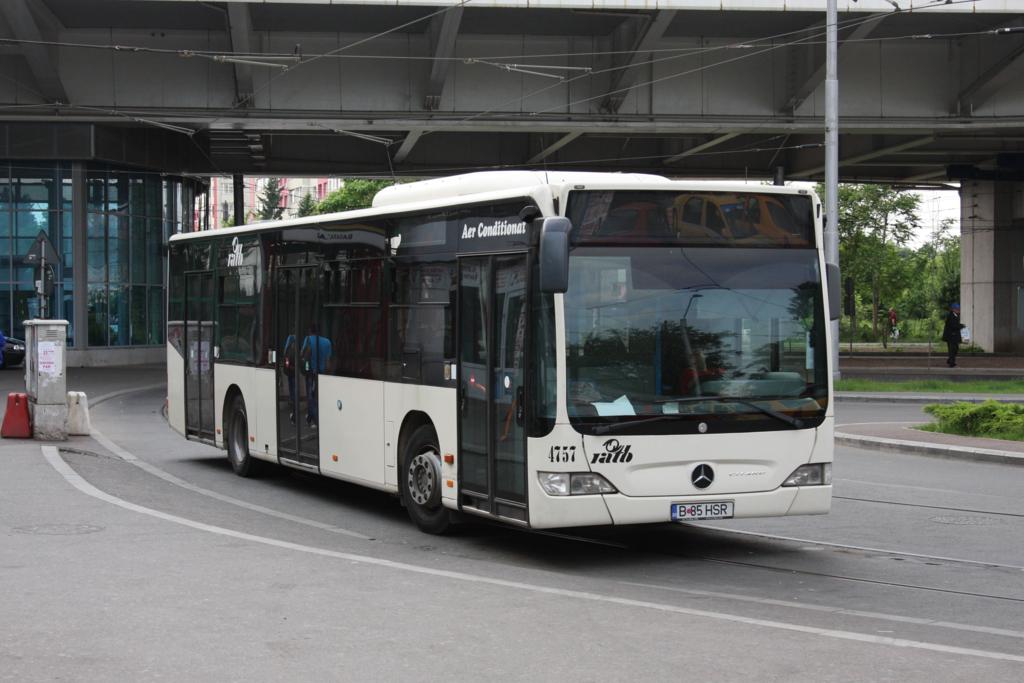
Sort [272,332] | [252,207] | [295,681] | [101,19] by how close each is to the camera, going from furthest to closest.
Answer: [252,207], [101,19], [272,332], [295,681]

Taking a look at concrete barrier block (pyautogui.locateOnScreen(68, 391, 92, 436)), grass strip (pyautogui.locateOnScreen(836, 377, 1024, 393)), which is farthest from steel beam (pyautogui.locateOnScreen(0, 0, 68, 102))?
grass strip (pyautogui.locateOnScreen(836, 377, 1024, 393))

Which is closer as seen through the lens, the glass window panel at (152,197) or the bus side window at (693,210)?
the bus side window at (693,210)

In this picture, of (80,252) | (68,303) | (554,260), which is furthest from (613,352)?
(80,252)

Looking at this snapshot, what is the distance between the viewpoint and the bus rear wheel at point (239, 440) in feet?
49.7

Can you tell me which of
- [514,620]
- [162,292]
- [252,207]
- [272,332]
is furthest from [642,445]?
[252,207]

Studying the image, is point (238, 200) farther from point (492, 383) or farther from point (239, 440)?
point (492, 383)

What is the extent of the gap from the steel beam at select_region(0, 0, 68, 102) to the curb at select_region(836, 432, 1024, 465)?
20.6 m

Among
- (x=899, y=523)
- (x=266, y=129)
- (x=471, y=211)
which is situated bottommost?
(x=899, y=523)

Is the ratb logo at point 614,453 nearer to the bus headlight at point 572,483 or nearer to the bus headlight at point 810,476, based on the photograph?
the bus headlight at point 572,483

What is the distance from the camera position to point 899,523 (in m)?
11.6

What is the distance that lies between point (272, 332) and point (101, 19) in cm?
2057

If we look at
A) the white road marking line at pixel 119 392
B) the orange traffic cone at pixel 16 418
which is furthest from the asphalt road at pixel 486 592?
the white road marking line at pixel 119 392

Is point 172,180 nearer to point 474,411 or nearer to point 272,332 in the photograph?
point 272,332

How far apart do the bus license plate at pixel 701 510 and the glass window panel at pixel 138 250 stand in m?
38.7
